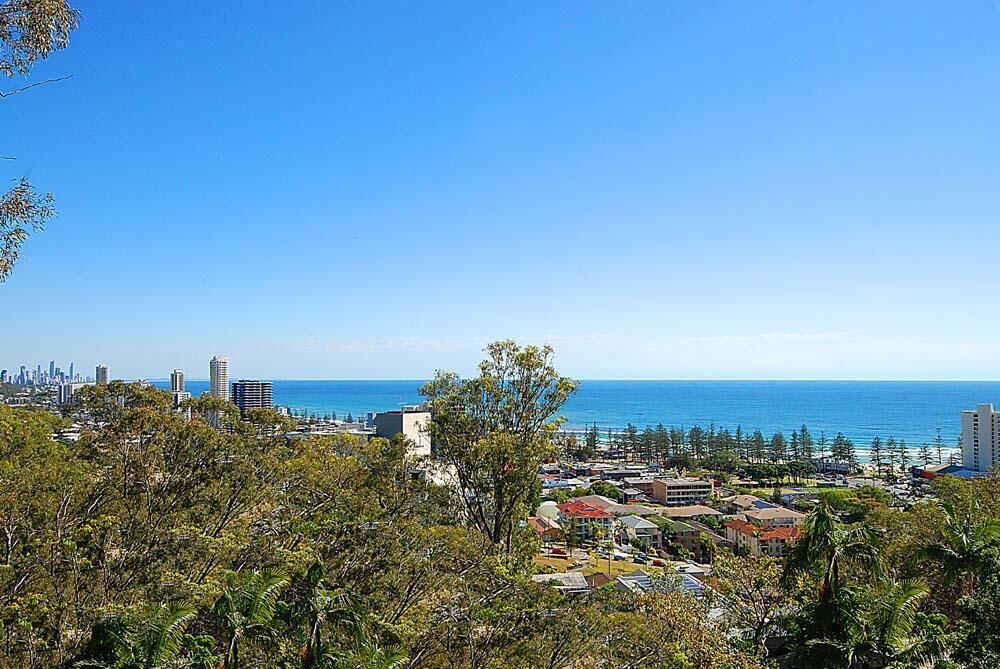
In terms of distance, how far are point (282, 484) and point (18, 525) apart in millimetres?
3402

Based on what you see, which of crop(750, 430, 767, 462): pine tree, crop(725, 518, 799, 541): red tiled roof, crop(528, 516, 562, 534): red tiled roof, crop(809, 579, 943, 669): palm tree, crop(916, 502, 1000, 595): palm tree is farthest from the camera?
crop(750, 430, 767, 462): pine tree

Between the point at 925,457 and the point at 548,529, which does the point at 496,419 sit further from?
the point at 925,457

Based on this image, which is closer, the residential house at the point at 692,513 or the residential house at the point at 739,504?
the residential house at the point at 692,513


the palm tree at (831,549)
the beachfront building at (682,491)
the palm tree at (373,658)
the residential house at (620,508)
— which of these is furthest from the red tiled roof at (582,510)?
the palm tree at (373,658)

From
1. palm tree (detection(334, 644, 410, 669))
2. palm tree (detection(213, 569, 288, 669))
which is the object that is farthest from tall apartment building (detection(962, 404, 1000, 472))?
palm tree (detection(213, 569, 288, 669))

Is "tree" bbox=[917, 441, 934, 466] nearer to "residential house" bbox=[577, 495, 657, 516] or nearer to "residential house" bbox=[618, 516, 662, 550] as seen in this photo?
"residential house" bbox=[577, 495, 657, 516]

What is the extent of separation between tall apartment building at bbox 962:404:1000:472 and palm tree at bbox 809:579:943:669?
6585 cm

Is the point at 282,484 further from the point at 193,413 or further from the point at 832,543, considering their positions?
the point at 832,543

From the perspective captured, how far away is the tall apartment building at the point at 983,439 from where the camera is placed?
61656 mm

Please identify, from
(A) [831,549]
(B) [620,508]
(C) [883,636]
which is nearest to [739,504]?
(B) [620,508]

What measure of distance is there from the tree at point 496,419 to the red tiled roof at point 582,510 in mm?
27893

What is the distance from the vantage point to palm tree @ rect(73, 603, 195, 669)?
20.1ft

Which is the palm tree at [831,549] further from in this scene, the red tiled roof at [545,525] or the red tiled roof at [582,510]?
the red tiled roof at [582,510]

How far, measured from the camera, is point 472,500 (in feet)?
33.1
